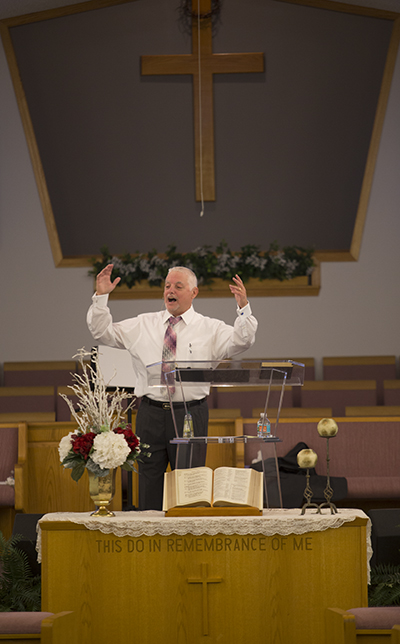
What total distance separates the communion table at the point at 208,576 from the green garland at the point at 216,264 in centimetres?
439

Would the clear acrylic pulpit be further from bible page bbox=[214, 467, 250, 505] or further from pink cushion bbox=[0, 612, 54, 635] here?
pink cushion bbox=[0, 612, 54, 635]

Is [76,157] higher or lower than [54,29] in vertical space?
lower

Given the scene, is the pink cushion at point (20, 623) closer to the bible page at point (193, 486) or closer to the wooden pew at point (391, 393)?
the bible page at point (193, 486)

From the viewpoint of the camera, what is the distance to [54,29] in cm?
671

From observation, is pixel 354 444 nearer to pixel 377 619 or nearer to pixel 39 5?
pixel 377 619

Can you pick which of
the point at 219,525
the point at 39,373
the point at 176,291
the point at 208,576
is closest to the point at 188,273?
the point at 176,291

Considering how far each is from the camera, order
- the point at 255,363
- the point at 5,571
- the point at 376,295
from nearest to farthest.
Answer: the point at 255,363 < the point at 5,571 < the point at 376,295

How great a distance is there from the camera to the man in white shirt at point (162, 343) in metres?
2.65

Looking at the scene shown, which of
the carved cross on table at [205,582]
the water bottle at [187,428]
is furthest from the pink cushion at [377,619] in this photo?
the water bottle at [187,428]

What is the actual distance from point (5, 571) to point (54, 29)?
554 centimetres

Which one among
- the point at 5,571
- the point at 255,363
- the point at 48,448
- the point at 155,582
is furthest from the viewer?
the point at 48,448

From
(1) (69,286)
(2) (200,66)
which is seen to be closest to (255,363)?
(1) (69,286)

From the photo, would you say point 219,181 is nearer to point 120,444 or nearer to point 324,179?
point 324,179

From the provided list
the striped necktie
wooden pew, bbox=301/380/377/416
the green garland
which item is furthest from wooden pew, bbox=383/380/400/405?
the striped necktie
